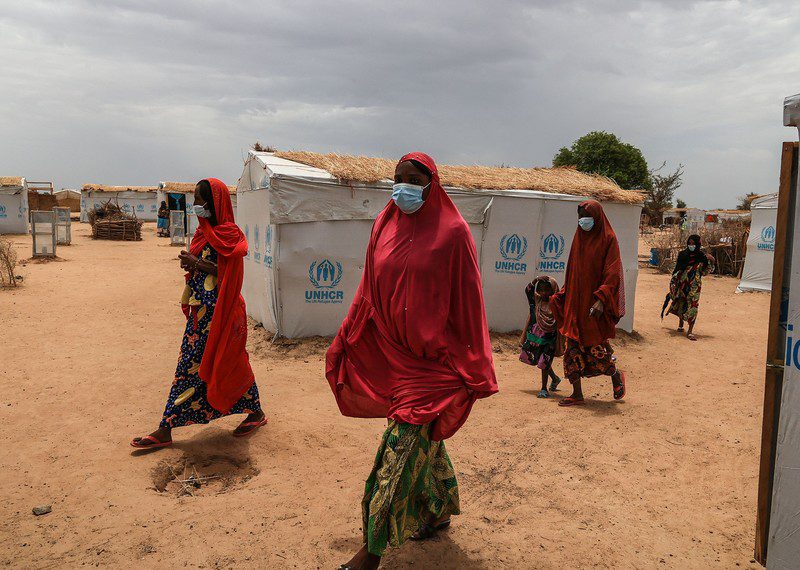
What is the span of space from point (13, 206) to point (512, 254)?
74.2ft

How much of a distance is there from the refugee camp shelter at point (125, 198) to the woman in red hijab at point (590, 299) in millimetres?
33516

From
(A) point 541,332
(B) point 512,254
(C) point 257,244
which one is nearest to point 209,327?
(A) point 541,332

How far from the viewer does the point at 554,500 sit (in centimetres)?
340

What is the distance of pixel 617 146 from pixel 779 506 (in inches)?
1411

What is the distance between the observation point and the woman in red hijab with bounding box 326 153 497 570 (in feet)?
8.03

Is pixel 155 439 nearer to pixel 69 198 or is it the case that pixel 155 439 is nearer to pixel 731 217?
pixel 731 217

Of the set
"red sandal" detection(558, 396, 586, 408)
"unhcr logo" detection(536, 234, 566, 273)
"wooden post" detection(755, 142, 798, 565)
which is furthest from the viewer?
"unhcr logo" detection(536, 234, 566, 273)

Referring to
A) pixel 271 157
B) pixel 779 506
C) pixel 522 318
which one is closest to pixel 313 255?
pixel 271 157

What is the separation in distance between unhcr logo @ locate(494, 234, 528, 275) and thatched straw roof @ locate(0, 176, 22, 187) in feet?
72.0

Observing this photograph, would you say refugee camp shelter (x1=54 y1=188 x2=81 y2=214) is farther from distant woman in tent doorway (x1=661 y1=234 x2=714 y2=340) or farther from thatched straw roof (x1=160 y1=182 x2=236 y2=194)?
distant woman in tent doorway (x1=661 y1=234 x2=714 y2=340)

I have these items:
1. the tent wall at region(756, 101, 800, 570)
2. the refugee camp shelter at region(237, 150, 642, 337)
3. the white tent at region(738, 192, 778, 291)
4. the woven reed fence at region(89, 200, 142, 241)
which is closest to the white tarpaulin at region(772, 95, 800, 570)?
the tent wall at region(756, 101, 800, 570)

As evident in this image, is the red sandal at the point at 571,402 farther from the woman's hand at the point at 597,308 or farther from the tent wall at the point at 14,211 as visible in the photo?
the tent wall at the point at 14,211

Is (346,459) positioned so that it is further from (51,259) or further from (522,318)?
(51,259)

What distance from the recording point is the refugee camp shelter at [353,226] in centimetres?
722
